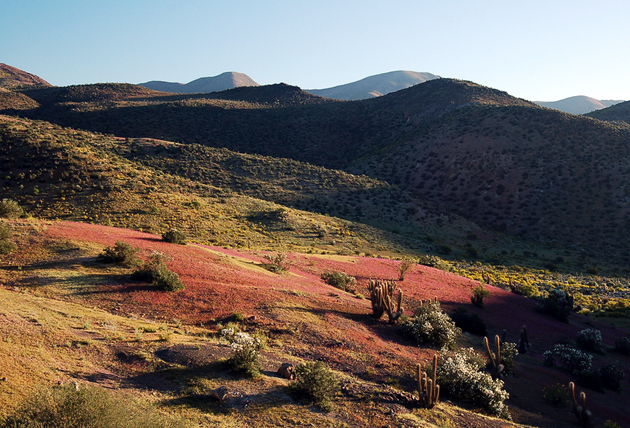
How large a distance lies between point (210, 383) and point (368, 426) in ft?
11.8

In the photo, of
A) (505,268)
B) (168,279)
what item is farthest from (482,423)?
(505,268)

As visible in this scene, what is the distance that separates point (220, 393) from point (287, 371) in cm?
191

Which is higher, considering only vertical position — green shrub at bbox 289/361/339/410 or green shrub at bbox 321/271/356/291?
green shrub at bbox 289/361/339/410

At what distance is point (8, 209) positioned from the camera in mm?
20312

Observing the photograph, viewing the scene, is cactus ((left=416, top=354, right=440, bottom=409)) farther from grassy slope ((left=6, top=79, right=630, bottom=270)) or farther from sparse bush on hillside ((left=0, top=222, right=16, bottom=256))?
grassy slope ((left=6, top=79, right=630, bottom=270))

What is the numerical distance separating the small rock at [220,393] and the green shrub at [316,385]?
1.49 m

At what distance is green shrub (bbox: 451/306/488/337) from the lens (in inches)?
728

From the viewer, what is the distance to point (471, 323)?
1867 centimetres

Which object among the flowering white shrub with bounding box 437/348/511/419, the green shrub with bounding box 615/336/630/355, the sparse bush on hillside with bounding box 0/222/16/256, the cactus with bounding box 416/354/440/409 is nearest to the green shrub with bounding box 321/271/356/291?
the flowering white shrub with bounding box 437/348/511/419

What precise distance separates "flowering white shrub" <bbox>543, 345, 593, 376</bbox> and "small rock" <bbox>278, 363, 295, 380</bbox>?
39.7 feet

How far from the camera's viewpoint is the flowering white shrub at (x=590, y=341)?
18.8 metres

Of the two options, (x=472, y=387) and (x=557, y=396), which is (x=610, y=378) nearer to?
(x=557, y=396)

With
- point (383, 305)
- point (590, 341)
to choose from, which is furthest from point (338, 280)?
point (590, 341)

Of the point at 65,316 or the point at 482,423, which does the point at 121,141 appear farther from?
the point at 482,423
